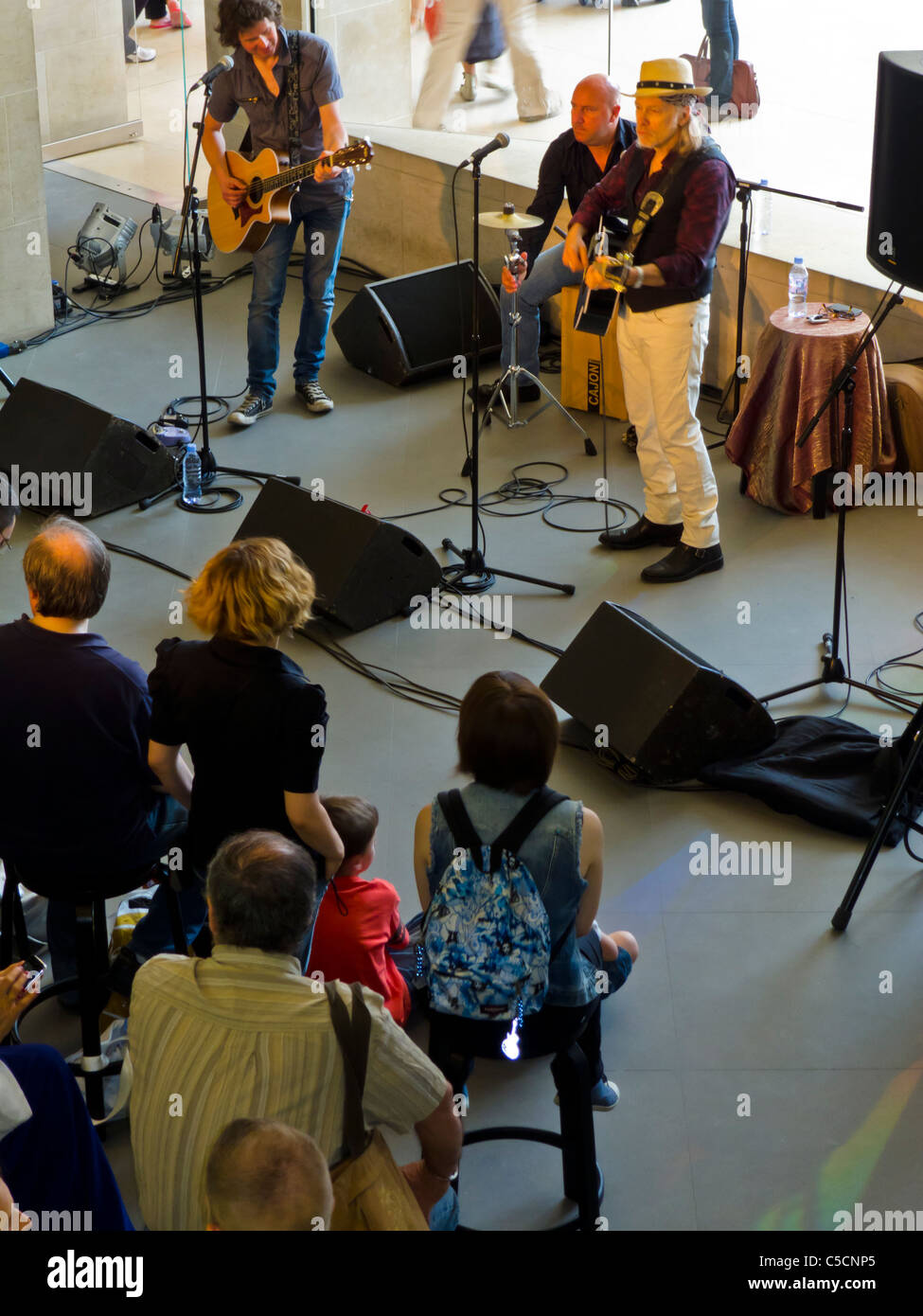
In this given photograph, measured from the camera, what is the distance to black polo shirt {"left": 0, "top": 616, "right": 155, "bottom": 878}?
9.76 ft

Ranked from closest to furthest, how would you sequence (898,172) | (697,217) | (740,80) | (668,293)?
(898,172), (697,217), (668,293), (740,80)

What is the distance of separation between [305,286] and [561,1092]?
4782mm

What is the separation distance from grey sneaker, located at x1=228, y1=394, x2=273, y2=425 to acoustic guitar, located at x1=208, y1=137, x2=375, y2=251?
2.25 ft

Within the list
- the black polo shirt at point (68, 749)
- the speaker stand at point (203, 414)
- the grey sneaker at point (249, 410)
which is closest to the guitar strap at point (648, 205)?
the speaker stand at point (203, 414)

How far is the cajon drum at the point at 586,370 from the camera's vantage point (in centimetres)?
642

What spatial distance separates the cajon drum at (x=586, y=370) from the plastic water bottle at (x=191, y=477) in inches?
71.5

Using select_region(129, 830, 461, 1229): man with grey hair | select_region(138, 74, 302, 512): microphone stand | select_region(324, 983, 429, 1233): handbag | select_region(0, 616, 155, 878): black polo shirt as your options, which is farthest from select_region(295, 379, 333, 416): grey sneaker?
select_region(324, 983, 429, 1233): handbag

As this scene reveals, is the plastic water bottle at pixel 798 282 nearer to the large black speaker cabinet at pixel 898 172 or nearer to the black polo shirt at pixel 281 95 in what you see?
the black polo shirt at pixel 281 95

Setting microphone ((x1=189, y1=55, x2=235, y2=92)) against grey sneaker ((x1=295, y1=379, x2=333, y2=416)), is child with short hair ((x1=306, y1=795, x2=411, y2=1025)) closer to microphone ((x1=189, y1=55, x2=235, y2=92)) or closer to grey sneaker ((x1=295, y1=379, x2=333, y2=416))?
microphone ((x1=189, y1=55, x2=235, y2=92))

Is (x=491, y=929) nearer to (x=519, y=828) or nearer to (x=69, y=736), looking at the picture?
(x=519, y=828)

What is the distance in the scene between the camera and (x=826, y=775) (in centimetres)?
415

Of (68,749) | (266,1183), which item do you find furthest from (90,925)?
(266,1183)

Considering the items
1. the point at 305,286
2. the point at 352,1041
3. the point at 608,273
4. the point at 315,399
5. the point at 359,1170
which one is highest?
the point at 608,273

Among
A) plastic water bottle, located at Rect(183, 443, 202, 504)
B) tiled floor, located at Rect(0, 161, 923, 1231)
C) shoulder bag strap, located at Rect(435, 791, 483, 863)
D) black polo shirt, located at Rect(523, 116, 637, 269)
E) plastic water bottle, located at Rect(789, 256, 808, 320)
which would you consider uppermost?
black polo shirt, located at Rect(523, 116, 637, 269)
